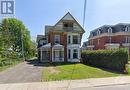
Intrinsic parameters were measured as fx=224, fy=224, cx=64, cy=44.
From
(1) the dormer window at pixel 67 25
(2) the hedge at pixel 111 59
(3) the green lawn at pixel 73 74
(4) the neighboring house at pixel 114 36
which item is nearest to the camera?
(3) the green lawn at pixel 73 74

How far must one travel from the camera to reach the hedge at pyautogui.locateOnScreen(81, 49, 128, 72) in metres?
25.5

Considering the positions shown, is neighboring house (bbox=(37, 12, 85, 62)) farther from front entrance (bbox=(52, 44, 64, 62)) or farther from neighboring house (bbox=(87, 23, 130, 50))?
neighboring house (bbox=(87, 23, 130, 50))

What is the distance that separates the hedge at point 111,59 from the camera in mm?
25516

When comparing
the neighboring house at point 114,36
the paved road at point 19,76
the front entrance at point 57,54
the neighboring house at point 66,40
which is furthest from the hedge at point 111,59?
the neighboring house at point 114,36

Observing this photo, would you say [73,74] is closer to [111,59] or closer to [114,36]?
[111,59]

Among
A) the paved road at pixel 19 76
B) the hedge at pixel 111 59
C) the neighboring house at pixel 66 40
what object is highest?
the neighboring house at pixel 66 40

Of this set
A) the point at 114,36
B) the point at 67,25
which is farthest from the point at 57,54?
the point at 114,36

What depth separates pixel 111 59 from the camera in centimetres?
2748

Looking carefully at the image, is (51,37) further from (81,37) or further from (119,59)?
(119,59)

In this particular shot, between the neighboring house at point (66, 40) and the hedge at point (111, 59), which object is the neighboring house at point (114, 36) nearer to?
the neighboring house at point (66, 40)

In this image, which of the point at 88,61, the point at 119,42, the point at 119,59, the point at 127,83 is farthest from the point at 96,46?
the point at 127,83

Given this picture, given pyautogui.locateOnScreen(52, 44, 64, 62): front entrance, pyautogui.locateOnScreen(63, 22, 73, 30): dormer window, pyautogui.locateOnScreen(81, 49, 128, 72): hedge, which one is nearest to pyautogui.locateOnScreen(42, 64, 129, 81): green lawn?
pyautogui.locateOnScreen(81, 49, 128, 72): hedge

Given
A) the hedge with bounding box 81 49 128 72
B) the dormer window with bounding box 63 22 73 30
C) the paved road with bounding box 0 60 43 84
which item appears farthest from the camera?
the dormer window with bounding box 63 22 73 30

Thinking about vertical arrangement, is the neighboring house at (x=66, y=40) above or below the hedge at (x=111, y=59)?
above
